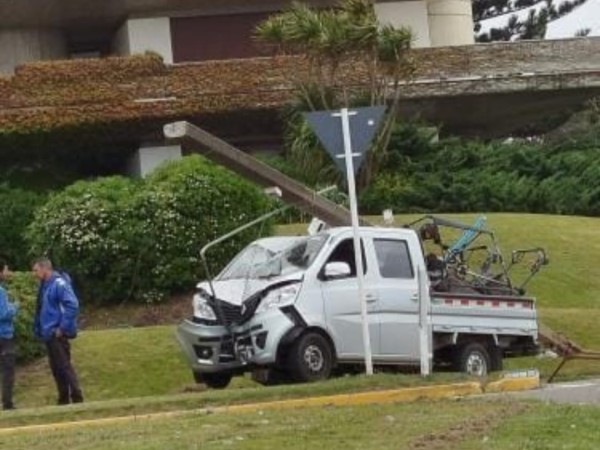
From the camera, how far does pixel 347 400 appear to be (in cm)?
1395

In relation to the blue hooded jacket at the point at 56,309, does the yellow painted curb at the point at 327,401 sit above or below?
below

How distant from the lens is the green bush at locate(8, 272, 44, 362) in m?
19.7

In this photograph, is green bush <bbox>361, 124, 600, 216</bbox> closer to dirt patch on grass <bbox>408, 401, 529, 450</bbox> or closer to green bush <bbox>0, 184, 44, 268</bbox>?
green bush <bbox>0, 184, 44, 268</bbox>

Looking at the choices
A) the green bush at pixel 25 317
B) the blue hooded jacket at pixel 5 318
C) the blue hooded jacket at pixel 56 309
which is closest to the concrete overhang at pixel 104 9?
the green bush at pixel 25 317

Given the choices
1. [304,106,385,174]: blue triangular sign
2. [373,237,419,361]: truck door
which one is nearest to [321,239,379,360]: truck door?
[373,237,419,361]: truck door

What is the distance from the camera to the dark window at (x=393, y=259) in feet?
56.0

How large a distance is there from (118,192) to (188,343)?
316 inches

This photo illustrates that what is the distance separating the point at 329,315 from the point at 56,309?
3038 millimetres

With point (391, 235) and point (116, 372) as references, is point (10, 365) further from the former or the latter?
point (391, 235)

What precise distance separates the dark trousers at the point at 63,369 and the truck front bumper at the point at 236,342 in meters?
1.30

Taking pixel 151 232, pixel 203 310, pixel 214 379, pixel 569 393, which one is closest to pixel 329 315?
pixel 203 310

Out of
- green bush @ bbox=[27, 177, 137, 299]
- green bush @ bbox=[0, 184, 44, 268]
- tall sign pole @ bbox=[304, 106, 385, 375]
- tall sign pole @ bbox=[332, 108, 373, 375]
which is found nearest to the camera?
tall sign pole @ bbox=[332, 108, 373, 375]

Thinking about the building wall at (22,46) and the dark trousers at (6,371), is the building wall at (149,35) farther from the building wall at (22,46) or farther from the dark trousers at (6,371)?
the dark trousers at (6,371)

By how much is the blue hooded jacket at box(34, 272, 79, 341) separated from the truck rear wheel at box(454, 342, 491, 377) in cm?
442
